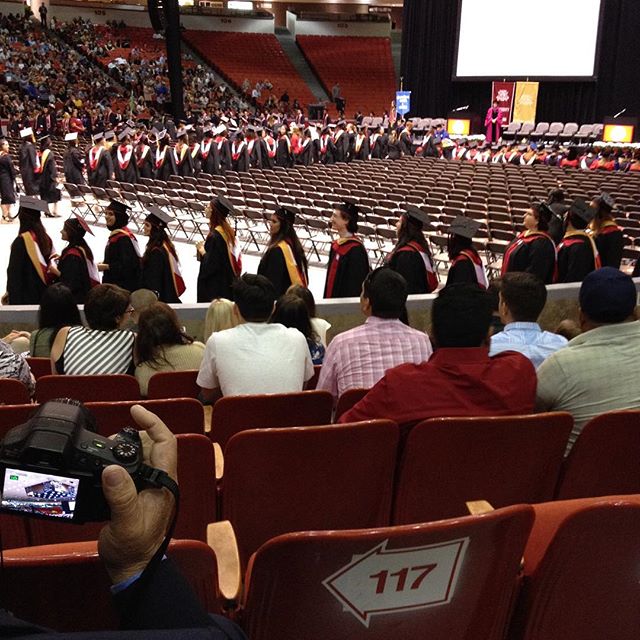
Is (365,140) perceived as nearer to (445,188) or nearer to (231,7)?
(445,188)

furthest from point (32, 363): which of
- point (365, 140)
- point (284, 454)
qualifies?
point (365, 140)

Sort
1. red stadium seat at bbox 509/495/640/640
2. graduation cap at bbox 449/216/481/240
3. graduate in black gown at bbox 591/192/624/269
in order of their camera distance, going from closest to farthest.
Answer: red stadium seat at bbox 509/495/640/640
graduation cap at bbox 449/216/481/240
graduate in black gown at bbox 591/192/624/269

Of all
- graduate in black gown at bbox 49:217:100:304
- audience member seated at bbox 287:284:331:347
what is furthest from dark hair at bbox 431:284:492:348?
graduate in black gown at bbox 49:217:100:304

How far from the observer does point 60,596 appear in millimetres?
1386

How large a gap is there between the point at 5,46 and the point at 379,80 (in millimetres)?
18005

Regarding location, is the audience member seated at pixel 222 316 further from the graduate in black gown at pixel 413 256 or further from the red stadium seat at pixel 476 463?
the red stadium seat at pixel 476 463

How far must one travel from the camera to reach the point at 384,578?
4.81ft

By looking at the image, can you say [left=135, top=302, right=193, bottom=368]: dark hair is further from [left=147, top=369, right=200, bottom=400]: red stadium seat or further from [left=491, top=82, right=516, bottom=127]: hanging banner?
[left=491, top=82, right=516, bottom=127]: hanging banner

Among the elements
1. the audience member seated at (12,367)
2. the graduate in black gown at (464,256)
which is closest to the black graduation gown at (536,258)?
the graduate in black gown at (464,256)

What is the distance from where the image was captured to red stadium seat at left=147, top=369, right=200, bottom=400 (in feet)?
10.7

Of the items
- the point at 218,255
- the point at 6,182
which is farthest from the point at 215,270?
the point at 6,182

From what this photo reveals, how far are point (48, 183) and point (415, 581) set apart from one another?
524 inches

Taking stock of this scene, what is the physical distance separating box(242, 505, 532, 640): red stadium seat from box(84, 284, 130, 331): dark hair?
8.03 feet

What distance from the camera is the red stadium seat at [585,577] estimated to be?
157cm
